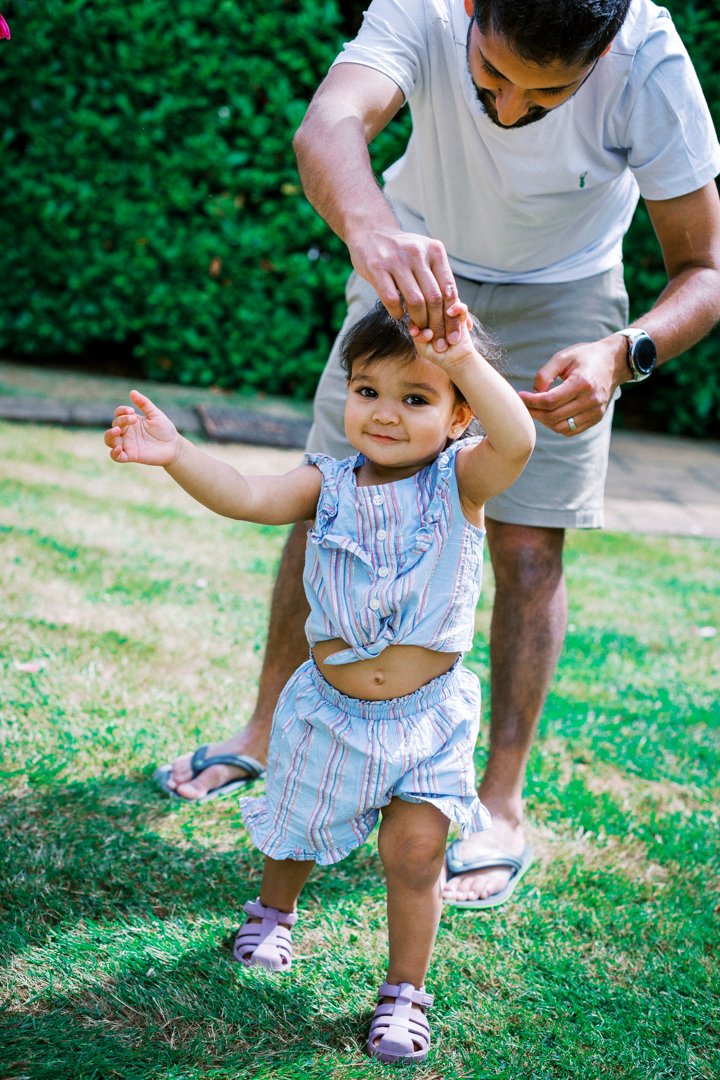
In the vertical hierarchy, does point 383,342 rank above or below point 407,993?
above

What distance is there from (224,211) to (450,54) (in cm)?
425

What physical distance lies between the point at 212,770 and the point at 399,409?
1079mm

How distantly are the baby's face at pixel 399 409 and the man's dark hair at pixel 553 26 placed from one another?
21.6 inches

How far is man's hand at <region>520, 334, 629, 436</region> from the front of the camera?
6.40 feet

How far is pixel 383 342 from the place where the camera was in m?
1.91

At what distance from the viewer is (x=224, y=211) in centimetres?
632

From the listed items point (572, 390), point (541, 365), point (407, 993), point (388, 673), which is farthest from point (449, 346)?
point (407, 993)

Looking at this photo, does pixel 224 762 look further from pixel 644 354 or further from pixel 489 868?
pixel 644 354

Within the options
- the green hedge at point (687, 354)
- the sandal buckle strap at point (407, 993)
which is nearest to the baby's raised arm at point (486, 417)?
the sandal buckle strap at point (407, 993)

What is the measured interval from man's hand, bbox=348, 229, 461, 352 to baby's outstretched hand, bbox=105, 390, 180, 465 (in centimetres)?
40

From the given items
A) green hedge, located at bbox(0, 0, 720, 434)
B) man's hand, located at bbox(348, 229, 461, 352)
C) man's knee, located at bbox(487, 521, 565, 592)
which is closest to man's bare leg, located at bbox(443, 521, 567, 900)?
man's knee, located at bbox(487, 521, 565, 592)

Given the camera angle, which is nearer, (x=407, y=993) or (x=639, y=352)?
(x=407, y=993)

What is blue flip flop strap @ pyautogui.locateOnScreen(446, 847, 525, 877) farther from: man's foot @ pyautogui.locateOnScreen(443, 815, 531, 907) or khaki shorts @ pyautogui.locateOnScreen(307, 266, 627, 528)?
khaki shorts @ pyautogui.locateOnScreen(307, 266, 627, 528)

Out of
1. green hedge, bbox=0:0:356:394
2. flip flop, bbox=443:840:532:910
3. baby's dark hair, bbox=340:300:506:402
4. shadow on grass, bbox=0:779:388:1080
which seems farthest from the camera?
green hedge, bbox=0:0:356:394
